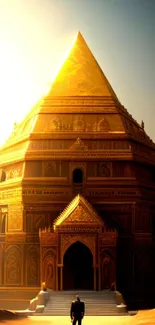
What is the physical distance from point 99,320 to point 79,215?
5.05 m

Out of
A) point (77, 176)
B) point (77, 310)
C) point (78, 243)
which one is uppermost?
point (77, 176)

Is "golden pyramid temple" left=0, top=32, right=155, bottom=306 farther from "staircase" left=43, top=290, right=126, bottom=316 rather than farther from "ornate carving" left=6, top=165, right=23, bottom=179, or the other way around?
"staircase" left=43, top=290, right=126, bottom=316

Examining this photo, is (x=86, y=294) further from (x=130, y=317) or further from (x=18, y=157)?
(x=18, y=157)

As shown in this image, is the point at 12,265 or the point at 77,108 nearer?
the point at 12,265

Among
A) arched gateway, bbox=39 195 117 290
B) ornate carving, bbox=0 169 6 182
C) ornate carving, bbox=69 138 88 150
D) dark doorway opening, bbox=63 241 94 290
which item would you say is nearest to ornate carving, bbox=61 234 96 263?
arched gateway, bbox=39 195 117 290

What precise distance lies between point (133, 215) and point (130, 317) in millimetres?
5471

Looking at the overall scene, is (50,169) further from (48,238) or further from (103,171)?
(48,238)

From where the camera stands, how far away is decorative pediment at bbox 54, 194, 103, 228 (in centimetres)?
2481

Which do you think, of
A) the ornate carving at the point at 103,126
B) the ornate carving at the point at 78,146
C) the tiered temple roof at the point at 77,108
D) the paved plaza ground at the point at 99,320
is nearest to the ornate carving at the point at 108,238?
the paved plaza ground at the point at 99,320

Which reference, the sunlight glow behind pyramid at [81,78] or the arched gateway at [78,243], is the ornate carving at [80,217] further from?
the sunlight glow behind pyramid at [81,78]

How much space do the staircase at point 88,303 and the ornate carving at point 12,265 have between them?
228 cm

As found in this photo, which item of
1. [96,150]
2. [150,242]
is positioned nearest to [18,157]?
[96,150]

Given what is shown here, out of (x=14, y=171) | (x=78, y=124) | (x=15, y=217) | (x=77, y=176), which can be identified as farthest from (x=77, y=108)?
(x=15, y=217)

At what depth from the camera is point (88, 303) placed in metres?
23.5
